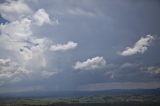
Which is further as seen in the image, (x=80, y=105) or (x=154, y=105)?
(x=80, y=105)

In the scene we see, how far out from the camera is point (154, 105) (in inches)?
1134

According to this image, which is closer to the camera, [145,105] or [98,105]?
[145,105]

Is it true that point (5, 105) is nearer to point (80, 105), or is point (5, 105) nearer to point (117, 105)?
point (80, 105)

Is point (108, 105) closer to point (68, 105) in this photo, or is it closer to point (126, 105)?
point (126, 105)

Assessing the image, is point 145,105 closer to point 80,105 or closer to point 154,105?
point 154,105

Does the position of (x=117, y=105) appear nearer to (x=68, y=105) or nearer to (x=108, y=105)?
(x=108, y=105)

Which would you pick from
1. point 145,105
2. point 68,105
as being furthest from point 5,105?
point 145,105

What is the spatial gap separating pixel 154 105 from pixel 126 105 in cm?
386

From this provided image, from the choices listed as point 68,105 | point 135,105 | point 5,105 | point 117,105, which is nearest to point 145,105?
point 135,105

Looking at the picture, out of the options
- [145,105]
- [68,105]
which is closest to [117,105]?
[145,105]

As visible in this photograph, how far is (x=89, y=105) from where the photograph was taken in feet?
108

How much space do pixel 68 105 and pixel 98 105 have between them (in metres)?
3.73

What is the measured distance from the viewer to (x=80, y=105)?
32406 mm

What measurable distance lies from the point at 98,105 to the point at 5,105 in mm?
11072
